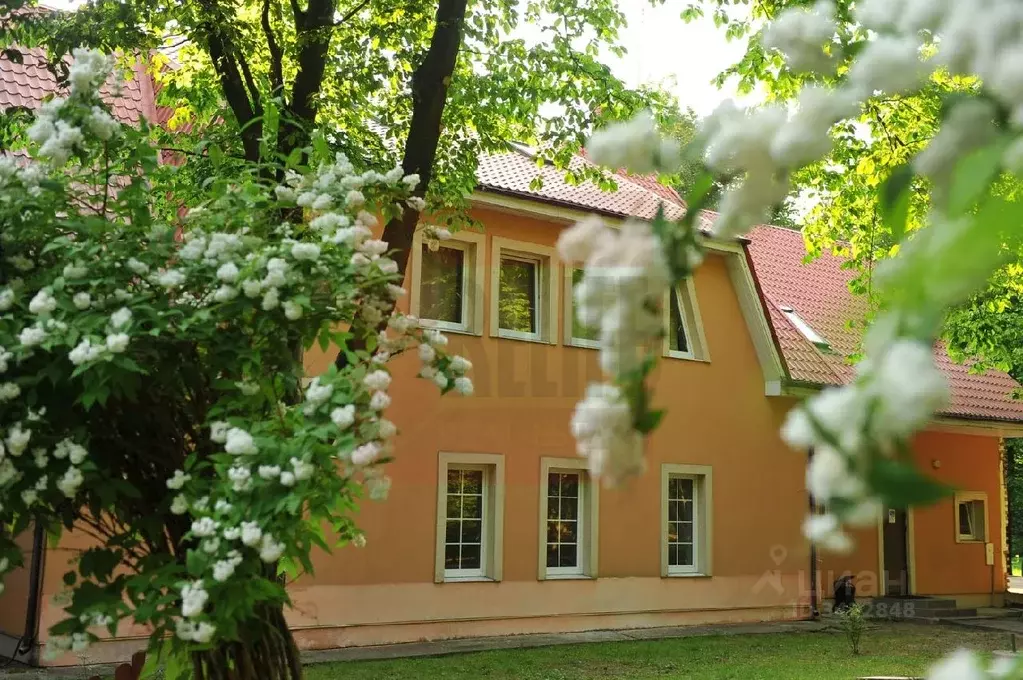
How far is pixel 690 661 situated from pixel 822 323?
8708 mm

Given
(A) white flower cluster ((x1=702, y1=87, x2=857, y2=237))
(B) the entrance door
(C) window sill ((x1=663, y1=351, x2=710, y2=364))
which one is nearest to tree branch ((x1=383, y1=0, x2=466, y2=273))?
(A) white flower cluster ((x1=702, y1=87, x2=857, y2=237))

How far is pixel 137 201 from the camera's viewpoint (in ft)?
16.2

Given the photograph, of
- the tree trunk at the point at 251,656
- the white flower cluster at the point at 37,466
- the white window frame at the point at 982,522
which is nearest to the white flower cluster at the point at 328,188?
the white flower cluster at the point at 37,466

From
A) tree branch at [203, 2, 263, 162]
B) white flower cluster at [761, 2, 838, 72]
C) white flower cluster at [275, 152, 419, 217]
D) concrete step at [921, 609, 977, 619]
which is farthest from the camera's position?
concrete step at [921, 609, 977, 619]

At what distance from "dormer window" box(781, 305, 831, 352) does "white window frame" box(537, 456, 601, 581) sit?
18.2 feet

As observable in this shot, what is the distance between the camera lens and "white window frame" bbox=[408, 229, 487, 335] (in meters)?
13.4

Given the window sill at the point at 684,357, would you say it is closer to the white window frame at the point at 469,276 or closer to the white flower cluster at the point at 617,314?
the white window frame at the point at 469,276

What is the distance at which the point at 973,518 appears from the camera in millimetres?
20312

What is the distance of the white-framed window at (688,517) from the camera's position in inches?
609

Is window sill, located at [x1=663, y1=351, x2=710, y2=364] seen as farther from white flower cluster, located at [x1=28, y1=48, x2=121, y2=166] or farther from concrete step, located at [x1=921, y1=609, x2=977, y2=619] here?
white flower cluster, located at [x1=28, y1=48, x2=121, y2=166]

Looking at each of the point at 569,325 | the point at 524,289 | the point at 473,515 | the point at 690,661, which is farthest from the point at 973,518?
the point at 473,515

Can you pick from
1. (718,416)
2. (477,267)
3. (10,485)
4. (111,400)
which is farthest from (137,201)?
(718,416)

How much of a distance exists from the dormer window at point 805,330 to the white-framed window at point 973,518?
461cm

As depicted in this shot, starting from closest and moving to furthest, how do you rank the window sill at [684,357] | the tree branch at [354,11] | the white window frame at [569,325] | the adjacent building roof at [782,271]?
1. the tree branch at [354,11]
2. the adjacent building roof at [782,271]
3. the white window frame at [569,325]
4. the window sill at [684,357]
